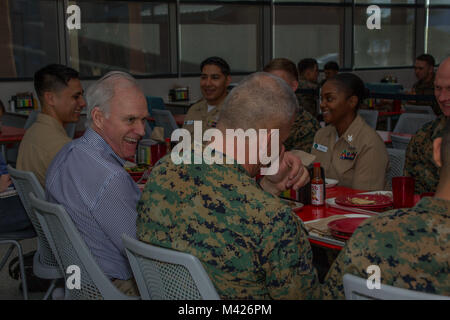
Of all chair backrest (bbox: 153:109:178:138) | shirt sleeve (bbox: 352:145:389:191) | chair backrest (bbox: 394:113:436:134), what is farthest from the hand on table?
chair backrest (bbox: 153:109:178:138)

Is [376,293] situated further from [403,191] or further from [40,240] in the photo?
[40,240]

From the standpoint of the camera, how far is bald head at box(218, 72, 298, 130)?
1631 mm

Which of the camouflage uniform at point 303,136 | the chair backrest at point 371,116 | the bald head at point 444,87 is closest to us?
the bald head at point 444,87

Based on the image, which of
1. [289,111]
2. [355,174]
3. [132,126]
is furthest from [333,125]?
[289,111]

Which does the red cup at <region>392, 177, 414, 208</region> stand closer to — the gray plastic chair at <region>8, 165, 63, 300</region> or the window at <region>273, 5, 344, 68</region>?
the gray plastic chair at <region>8, 165, 63, 300</region>

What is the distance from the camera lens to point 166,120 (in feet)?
19.8

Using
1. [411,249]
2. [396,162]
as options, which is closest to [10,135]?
[396,162]

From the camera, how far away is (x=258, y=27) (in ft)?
32.8

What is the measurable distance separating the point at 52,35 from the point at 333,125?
5.93 m

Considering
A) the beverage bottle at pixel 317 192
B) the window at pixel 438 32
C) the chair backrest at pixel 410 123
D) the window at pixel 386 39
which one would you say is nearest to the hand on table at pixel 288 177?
the beverage bottle at pixel 317 192

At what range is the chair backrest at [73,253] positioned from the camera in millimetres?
1925

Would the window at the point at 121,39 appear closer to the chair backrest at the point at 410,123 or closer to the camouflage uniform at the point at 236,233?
the chair backrest at the point at 410,123

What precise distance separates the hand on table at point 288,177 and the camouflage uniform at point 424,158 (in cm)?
95

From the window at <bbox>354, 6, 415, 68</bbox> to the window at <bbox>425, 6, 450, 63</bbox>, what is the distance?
18.0 inches
